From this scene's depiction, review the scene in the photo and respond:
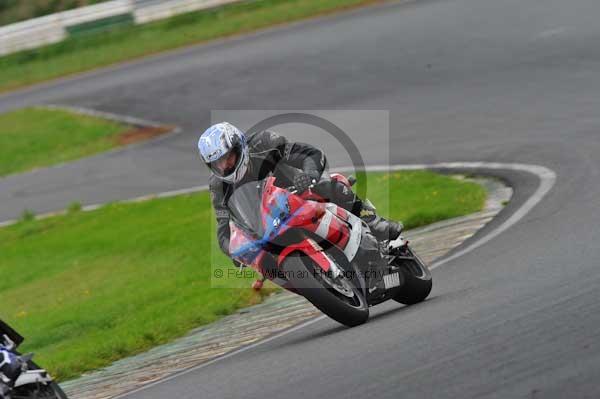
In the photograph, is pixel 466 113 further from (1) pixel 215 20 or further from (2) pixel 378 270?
(1) pixel 215 20

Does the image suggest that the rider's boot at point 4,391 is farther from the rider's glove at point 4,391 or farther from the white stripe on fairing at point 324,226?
the white stripe on fairing at point 324,226

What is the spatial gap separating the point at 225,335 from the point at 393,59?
12.8 meters

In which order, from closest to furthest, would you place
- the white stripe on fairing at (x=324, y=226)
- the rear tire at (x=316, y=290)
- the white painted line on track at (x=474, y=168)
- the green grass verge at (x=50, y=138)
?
the rear tire at (x=316, y=290) < the white stripe on fairing at (x=324, y=226) < the white painted line on track at (x=474, y=168) < the green grass verge at (x=50, y=138)

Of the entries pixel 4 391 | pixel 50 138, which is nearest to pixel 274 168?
pixel 4 391

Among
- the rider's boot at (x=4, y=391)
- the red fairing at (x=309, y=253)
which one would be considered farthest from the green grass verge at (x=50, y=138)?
the rider's boot at (x=4, y=391)

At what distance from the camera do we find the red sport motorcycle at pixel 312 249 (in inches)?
294

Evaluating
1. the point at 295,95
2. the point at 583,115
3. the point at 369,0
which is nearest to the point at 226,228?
the point at 583,115

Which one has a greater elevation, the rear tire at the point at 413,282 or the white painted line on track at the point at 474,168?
the rear tire at the point at 413,282

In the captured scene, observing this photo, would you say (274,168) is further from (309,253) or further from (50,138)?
(50,138)

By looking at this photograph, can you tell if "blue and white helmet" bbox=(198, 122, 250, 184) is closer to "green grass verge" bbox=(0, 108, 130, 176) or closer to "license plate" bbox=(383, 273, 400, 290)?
"license plate" bbox=(383, 273, 400, 290)

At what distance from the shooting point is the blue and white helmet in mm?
7633

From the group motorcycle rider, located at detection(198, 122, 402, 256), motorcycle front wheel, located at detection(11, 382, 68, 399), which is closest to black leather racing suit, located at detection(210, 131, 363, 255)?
motorcycle rider, located at detection(198, 122, 402, 256)

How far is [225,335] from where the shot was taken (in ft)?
29.9

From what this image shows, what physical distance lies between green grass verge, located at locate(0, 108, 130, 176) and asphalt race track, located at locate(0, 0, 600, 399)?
78 centimetres
